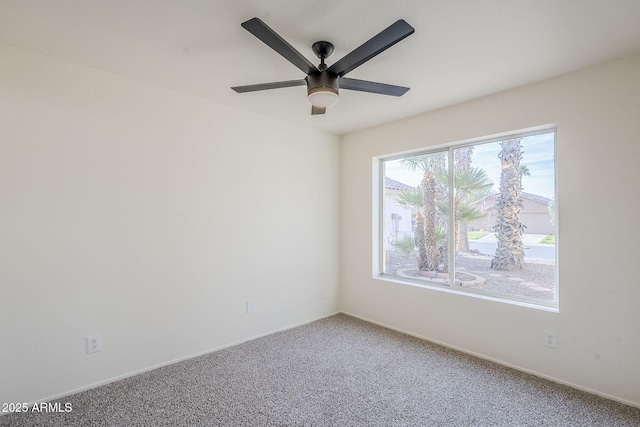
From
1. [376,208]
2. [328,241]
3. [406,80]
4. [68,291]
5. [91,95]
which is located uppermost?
[406,80]

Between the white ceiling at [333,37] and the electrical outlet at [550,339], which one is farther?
the electrical outlet at [550,339]

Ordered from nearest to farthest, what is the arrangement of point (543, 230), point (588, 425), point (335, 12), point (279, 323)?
point (335, 12)
point (588, 425)
point (543, 230)
point (279, 323)

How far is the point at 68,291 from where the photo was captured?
2.25 metres

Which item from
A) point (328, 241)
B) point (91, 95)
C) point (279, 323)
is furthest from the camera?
point (328, 241)

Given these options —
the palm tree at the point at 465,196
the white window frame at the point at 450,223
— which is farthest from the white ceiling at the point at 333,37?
the palm tree at the point at 465,196

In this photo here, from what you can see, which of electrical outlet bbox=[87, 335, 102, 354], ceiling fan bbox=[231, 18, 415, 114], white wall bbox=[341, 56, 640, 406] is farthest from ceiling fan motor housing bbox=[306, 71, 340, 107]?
electrical outlet bbox=[87, 335, 102, 354]

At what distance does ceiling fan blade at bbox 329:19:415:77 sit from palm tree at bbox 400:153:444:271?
6.37ft

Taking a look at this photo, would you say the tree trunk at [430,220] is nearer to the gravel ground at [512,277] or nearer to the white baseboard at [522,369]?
the gravel ground at [512,277]

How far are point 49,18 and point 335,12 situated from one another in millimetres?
1642

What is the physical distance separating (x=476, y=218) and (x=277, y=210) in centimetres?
210

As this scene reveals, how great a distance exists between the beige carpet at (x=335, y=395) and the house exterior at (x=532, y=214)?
122cm

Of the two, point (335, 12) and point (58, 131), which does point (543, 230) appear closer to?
point (335, 12)

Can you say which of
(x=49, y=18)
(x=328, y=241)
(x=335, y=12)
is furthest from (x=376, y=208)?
(x=49, y=18)

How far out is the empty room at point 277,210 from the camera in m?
1.90
